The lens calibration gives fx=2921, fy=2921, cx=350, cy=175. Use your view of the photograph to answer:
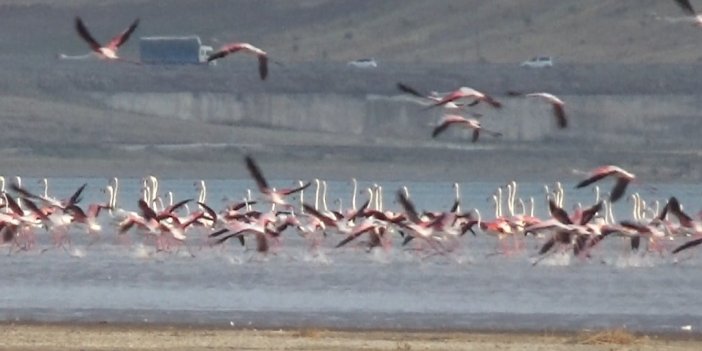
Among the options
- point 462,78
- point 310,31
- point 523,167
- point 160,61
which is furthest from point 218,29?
point 523,167

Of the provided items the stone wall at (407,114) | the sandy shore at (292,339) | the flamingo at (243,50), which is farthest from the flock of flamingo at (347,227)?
the stone wall at (407,114)

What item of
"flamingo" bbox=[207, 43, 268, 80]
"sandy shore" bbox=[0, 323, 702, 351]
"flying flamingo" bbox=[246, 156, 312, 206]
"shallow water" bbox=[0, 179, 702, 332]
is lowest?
"sandy shore" bbox=[0, 323, 702, 351]

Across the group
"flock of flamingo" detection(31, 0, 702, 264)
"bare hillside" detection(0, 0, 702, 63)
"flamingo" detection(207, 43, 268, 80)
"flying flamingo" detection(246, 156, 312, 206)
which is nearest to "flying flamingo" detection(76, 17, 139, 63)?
"flamingo" detection(207, 43, 268, 80)

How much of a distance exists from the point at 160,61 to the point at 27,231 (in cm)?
3715

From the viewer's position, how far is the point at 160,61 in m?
67.1

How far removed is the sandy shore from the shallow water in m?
0.87

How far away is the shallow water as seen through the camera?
874 inches

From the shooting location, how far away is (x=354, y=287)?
982 inches

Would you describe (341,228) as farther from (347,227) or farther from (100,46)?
(100,46)

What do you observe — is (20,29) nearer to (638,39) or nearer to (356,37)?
(356,37)

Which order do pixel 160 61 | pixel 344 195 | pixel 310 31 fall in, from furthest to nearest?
1. pixel 310 31
2. pixel 160 61
3. pixel 344 195

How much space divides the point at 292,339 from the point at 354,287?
17.5 feet

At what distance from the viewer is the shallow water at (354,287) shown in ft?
72.8

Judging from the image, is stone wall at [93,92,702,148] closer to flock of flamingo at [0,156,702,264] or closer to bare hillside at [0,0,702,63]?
bare hillside at [0,0,702,63]
